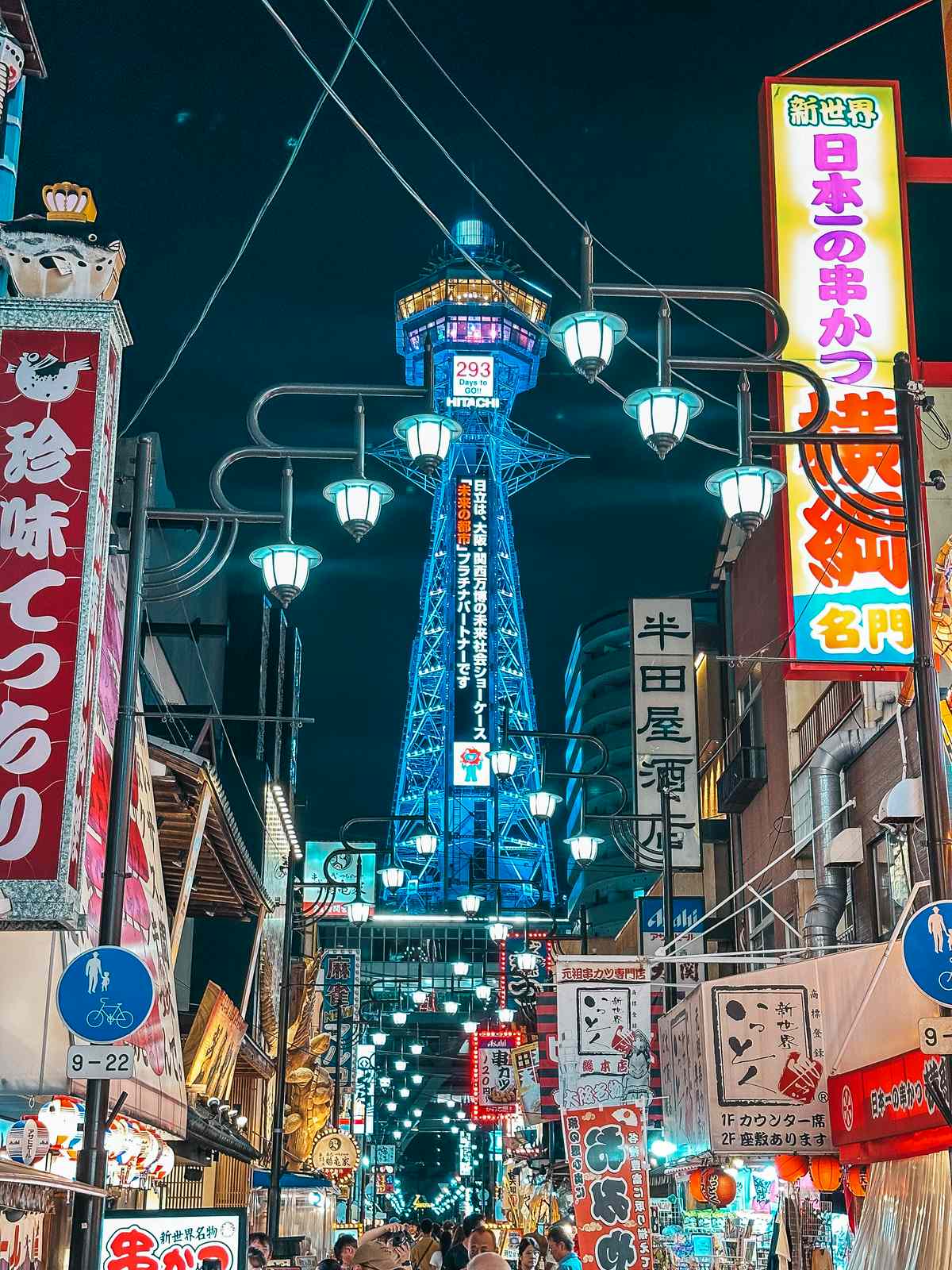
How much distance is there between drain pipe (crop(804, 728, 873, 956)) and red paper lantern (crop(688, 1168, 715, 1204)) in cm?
361

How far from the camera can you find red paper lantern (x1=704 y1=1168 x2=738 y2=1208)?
19.7 meters

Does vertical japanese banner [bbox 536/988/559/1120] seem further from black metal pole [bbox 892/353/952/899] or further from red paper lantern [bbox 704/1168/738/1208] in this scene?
black metal pole [bbox 892/353/952/899]

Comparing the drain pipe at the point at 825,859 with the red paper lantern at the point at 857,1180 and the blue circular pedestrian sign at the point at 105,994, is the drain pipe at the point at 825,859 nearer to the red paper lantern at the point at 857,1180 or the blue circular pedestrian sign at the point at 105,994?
the red paper lantern at the point at 857,1180

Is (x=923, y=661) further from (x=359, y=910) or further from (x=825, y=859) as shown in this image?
(x=359, y=910)

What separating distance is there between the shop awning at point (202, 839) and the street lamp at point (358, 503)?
20.1 feet

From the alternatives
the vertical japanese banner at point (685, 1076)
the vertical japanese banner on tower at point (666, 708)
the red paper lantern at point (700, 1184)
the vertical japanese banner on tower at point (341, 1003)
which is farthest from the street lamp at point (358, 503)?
the vertical japanese banner on tower at point (341, 1003)

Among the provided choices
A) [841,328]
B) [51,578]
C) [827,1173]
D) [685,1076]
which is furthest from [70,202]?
[827,1173]

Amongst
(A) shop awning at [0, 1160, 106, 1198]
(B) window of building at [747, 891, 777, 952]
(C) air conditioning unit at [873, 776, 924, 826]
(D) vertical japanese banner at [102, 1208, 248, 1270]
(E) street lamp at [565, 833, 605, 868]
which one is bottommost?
(D) vertical japanese banner at [102, 1208, 248, 1270]

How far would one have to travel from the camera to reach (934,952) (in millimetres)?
9578

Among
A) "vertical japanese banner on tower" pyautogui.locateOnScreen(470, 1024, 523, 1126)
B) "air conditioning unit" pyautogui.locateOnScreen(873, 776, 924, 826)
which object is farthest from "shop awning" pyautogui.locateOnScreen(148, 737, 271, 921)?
"vertical japanese banner on tower" pyautogui.locateOnScreen(470, 1024, 523, 1126)

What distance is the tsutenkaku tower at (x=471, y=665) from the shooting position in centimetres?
11294

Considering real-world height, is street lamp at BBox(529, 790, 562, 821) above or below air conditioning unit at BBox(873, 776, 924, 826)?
above

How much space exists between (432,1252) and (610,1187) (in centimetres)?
928

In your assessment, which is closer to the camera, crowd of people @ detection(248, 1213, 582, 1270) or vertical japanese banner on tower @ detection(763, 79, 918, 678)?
crowd of people @ detection(248, 1213, 582, 1270)
